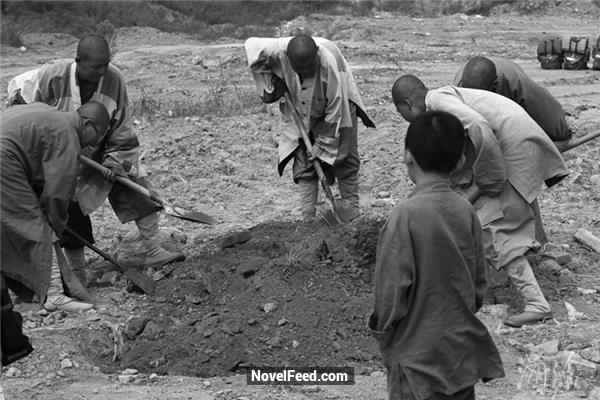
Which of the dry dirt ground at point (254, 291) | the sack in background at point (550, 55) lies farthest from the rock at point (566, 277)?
the sack in background at point (550, 55)

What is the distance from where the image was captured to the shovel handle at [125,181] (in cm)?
603

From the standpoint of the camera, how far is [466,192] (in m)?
5.54

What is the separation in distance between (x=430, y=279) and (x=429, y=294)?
0.05 meters

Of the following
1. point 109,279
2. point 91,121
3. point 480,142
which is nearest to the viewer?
point 480,142

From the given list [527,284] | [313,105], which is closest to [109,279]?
[313,105]

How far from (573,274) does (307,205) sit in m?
1.84

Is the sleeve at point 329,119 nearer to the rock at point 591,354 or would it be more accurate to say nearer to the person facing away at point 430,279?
the rock at point 591,354

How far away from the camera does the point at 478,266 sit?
12.1 feet

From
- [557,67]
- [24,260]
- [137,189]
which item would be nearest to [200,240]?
[137,189]

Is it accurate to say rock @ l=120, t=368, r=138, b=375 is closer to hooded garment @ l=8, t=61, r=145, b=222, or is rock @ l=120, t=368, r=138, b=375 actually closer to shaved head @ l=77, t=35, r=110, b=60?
hooded garment @ l=8, t=61, r=145, b=222

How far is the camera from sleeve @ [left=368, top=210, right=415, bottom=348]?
3.47m

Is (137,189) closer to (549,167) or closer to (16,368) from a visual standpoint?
(16,368)

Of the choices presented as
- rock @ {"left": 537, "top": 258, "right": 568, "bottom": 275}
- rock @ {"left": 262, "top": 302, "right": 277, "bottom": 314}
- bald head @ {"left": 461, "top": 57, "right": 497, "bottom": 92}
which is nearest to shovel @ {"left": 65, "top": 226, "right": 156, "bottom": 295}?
rock @ {"left": 262, "top": 302, "right": 277, "bottom": 314}

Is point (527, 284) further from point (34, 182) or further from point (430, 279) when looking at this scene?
point (34, 182)
